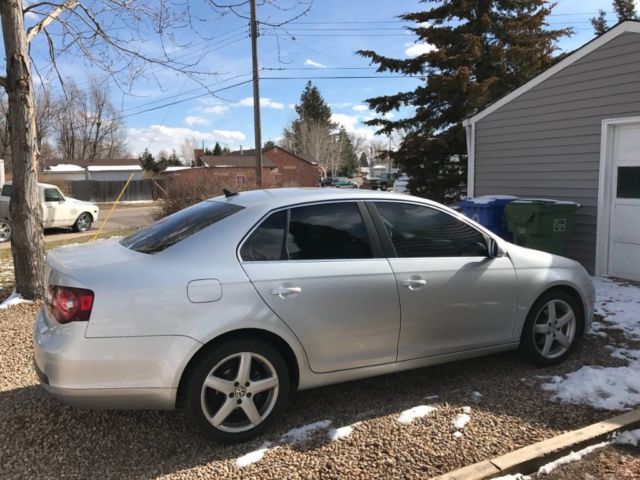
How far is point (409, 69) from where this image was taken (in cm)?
1516

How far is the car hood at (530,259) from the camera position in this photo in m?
4.19

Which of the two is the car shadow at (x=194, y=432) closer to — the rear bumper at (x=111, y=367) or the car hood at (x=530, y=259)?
the rear bumper at (x=111, y=367)

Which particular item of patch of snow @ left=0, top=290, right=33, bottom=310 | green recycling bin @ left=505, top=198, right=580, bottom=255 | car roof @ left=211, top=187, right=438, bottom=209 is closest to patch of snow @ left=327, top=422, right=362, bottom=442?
car roof @ left=211, top=187, right=438, bottom=209

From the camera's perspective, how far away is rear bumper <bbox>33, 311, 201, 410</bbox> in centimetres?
286

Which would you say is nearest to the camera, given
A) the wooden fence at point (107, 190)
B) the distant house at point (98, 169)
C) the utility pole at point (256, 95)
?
the utility pole at point (256, 95)

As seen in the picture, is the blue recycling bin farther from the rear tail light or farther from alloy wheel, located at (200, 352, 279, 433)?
the rear tail light

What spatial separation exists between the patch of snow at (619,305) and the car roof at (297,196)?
9.50 ft

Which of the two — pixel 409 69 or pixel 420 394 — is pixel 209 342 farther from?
pixel 409 69

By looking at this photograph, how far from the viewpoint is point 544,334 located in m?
4.38

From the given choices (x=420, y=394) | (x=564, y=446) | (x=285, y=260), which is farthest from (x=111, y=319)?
(x=564, y=446)

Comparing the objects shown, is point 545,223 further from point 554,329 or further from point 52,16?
point 52,16

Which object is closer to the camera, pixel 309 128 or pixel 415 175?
pixel 415 175

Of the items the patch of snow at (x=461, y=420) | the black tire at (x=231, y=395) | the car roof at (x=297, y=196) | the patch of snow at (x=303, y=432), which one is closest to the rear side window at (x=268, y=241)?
the car roof at (x=297, y=196)

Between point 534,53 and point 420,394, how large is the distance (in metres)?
12.8
